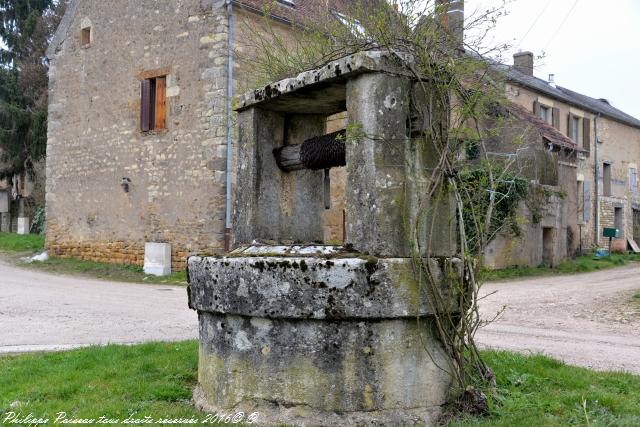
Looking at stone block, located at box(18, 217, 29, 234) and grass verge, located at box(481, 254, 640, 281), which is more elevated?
stone block, located at box(18, 217, 29, 234)

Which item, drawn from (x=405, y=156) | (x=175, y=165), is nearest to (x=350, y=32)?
(x=405, y=156)

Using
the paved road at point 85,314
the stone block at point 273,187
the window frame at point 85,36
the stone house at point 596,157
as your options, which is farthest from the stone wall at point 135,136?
the stone house at point 596,157

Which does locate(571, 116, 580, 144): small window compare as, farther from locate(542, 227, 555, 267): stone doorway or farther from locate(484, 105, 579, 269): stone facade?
locate(542, 227, 555, 267): stone doorway

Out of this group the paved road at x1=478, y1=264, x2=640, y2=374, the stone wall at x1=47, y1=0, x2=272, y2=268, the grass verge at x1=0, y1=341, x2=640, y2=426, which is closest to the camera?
the grass verge at x1=0, y1=341, x2=640, y2=426

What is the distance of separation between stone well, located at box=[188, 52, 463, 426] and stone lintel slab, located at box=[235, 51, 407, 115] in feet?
0.04

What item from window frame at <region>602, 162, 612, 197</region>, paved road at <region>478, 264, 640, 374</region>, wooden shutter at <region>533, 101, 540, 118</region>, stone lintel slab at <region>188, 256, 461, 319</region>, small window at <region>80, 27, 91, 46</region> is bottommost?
paved road at <region>478, 264, 640, 374</region>

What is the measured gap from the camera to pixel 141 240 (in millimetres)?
15234

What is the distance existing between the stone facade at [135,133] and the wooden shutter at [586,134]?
55.3ft

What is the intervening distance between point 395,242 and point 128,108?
535 inches

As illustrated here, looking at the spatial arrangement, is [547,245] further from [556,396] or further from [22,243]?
[22,243]

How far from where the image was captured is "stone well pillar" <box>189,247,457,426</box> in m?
3.25

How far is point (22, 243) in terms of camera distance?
67.5ft

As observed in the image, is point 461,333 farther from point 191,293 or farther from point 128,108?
point 128,108

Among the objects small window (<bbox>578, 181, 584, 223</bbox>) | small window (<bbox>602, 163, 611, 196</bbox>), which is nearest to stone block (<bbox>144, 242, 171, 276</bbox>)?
small window (<bbox>578, 181, 584, 223</bbox>)
